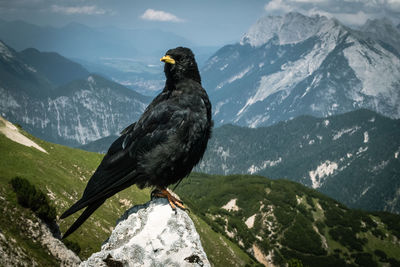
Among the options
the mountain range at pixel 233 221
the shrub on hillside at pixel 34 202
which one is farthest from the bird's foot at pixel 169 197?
the shrub on hillside at pixel 34 202

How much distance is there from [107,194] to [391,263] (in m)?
175

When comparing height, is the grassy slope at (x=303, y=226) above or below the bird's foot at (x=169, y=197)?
below

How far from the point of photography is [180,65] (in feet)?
33.6

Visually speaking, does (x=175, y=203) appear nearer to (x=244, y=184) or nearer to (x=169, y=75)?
(x=169, y=75)

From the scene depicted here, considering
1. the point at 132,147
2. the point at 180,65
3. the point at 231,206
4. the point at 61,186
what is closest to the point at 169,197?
the point at 132,147

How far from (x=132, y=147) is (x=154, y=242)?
296cm

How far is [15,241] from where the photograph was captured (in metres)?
18.1

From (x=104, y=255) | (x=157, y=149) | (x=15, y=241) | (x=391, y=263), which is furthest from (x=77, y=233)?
(x=391, y=263)

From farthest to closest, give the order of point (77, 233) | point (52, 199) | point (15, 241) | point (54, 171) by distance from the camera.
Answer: point (54, 171), point (52, 199), point (77, 233), point (15, 241)

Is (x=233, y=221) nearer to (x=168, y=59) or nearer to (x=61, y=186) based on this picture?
(x=61, y=186)

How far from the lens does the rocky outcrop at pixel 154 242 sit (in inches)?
371

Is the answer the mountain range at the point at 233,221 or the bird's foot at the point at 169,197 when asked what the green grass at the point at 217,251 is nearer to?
the mountain range at the point at 233,221

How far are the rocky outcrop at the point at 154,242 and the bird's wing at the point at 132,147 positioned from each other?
58.6 inches

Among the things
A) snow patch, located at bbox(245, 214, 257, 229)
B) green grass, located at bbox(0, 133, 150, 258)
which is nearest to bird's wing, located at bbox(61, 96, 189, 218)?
green grass, located at bbox(0, 133, 150, 258)
